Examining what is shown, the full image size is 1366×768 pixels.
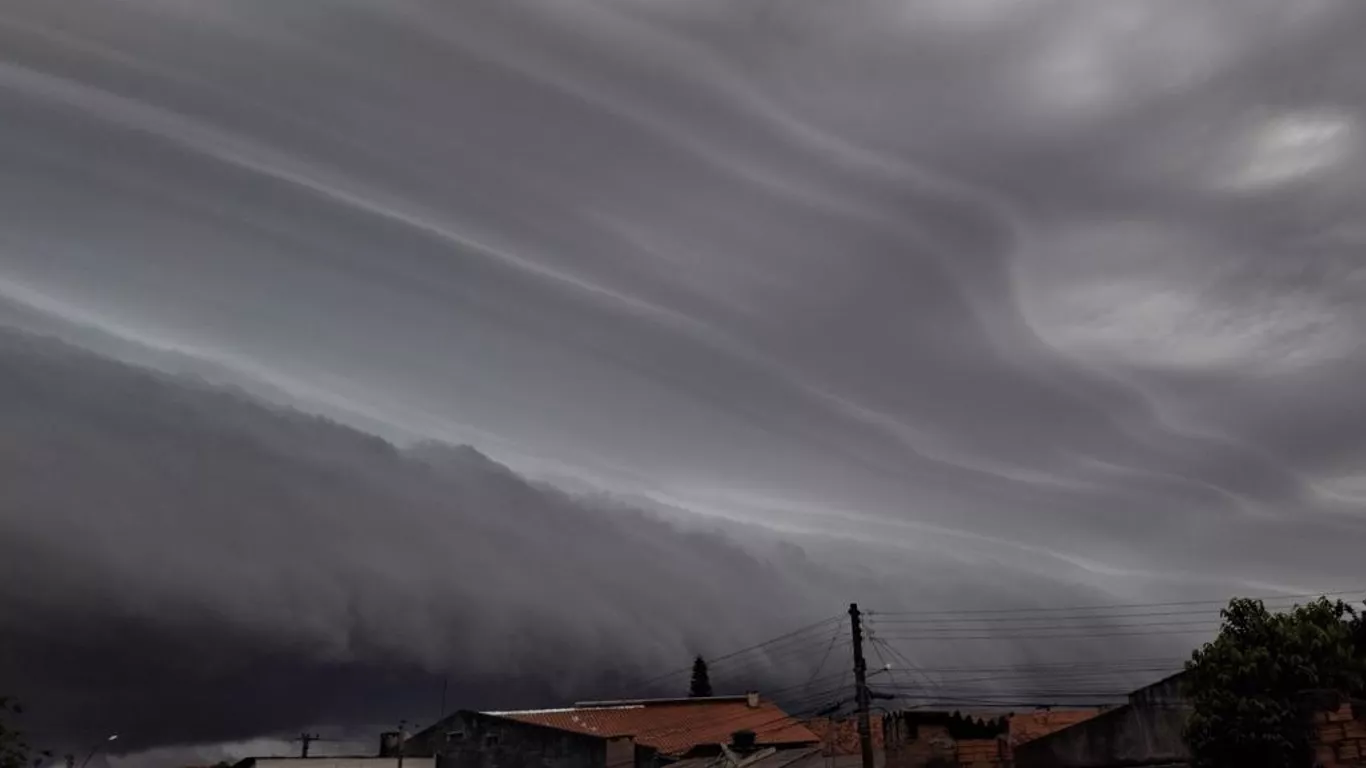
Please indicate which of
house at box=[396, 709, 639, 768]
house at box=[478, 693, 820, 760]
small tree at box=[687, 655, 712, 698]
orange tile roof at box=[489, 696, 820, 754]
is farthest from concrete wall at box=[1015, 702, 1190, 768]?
small tree at box=[687, 655, 712, 698]

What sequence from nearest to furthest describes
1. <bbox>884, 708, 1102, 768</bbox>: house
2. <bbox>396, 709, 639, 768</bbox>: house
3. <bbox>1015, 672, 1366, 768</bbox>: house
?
1. <bbox>1015, 672, 1366, 768</bbox>: house
2. <bbox>884, 708, 1102, 768</bbox>: house
3. <bbox>396, 709, 639, 768</bbox>: house

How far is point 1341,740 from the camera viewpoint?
33.0m

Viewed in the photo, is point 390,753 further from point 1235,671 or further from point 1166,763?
point 1235,671

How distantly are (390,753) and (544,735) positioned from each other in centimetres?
1189

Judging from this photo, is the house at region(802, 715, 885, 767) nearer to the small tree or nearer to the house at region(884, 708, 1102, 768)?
the house at region(884, 708, 1102, 768)

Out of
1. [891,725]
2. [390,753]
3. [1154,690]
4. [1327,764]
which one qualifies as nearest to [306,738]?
[390,753]

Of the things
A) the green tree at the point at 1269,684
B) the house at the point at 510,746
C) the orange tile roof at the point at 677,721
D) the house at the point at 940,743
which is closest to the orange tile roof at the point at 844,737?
the house at the point at 940,743

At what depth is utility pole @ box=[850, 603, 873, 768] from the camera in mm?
37906

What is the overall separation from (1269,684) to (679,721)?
4634 cm

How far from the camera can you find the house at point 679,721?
65.6 m

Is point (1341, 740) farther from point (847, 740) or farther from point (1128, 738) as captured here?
point (847, 740)

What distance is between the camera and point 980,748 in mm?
41344

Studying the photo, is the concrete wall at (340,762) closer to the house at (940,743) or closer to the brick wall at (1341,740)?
the house at (940,743)

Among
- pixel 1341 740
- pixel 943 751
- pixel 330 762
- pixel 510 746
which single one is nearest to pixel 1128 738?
pixel 943 751
